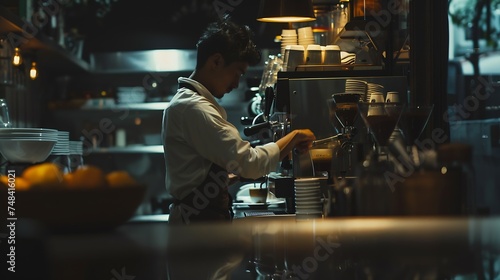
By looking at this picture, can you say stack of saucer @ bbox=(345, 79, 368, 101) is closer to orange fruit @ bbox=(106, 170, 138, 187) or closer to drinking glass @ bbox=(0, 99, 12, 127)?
drinking glass @ bbox=(0, 99, 12, 127)

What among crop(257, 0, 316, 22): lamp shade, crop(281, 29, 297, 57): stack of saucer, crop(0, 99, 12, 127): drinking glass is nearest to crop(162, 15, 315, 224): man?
crop(257, 0, 316, 22): lamp shade

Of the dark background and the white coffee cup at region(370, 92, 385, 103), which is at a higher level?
the dark background

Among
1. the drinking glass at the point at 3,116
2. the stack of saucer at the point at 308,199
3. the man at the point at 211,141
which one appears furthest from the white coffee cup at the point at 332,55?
the drinking glass at the point at 3,116

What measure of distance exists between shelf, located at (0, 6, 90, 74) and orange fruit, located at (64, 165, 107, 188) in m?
3.38

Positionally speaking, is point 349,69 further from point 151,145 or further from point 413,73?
point 151,145

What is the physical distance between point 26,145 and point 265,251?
1.76 metres

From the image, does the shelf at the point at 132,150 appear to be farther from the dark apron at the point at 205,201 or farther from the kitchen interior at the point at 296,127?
the dark apron at the point at 205,201

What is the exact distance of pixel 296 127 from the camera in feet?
10.9

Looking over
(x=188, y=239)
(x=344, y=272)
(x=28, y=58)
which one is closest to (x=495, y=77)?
(x=344, y=272)

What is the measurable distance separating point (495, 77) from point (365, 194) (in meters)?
1.32

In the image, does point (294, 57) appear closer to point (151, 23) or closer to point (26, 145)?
point (26, 145)

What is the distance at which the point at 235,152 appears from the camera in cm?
274

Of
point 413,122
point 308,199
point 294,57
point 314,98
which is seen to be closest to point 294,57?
point 294,57

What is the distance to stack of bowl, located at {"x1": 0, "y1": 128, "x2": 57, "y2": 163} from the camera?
8.90 ft
